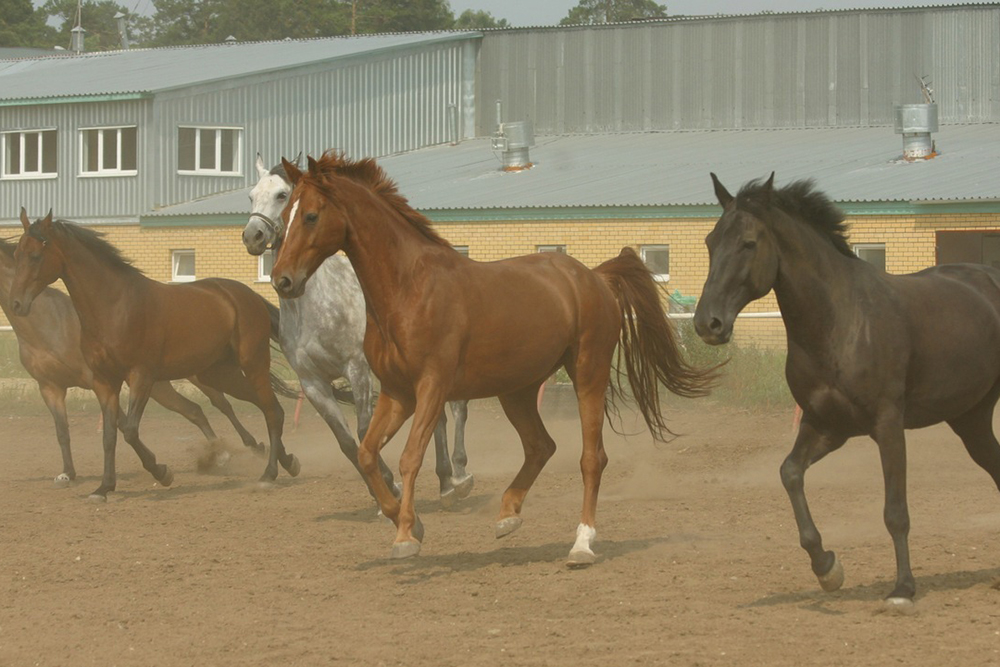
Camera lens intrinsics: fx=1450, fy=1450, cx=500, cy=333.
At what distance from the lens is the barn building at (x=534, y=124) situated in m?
27.6

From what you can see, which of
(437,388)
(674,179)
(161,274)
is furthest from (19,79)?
(437,388)

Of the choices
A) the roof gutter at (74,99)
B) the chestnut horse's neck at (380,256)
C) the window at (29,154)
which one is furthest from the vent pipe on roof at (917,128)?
the chestnut horse's neck at (380,256)

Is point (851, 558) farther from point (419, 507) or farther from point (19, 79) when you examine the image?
point (19, 79)

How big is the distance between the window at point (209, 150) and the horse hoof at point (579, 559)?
2709 cm

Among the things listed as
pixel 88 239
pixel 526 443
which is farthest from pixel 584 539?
pixel 88 239

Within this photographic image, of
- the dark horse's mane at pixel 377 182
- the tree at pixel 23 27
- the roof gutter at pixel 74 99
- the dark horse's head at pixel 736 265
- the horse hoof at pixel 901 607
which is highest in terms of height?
the tree at pixel 23 27

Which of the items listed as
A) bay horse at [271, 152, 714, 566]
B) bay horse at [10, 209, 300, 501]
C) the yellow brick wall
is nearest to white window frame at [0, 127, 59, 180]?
the yellow brick wall

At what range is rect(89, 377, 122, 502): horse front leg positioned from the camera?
11.4 metres

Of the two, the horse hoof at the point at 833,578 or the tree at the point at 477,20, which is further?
the tree at the point at 477,20

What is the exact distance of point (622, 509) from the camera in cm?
1041

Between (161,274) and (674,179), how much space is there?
1180 cm

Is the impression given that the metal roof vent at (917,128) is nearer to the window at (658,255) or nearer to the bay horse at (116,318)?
the window at (658,255)

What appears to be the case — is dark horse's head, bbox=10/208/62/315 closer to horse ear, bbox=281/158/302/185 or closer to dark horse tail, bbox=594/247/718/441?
horse ear, bbox=281/158/302/185

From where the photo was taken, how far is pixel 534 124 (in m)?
38.2
